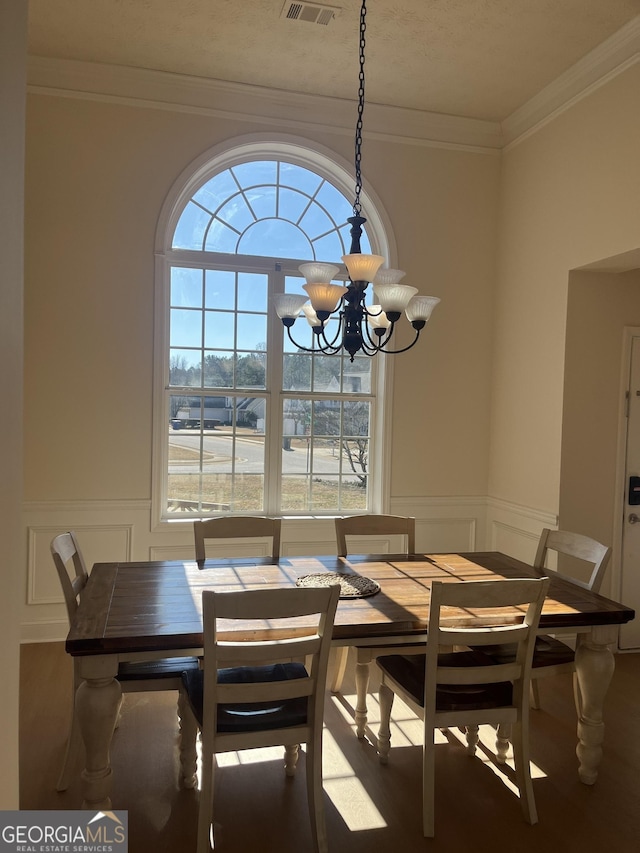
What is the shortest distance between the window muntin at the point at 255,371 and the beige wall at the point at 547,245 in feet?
3.40

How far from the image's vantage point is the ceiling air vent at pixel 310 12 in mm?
3260

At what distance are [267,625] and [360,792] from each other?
87cm

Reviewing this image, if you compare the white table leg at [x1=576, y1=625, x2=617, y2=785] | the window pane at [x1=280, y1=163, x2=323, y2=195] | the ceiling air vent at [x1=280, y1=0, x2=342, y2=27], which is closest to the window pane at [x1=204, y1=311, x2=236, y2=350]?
the window pane at [x1=280, y1=163, x2=323, y2=195]

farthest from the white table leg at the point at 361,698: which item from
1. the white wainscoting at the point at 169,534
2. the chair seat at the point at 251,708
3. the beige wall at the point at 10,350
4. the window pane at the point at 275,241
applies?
the window pane at the point at 275,241

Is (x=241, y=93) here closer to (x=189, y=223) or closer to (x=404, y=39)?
(x=189, y=223)

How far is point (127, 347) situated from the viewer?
4113 millimetres

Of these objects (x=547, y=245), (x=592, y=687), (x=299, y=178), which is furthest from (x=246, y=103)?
(x=592, y=687)

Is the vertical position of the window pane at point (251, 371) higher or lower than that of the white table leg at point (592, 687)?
higher

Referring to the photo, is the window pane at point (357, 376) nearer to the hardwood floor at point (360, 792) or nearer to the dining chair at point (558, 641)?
the dining chair at point (558, 641)

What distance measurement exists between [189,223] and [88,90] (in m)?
0.98

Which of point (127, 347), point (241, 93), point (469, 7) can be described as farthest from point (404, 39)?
point (127, 347)

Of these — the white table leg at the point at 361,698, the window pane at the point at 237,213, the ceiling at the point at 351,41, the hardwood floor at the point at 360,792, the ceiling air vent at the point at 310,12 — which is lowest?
the hardwood floor at the point at 360,792

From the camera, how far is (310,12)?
3.32 metres

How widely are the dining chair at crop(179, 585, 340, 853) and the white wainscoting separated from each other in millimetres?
1994
